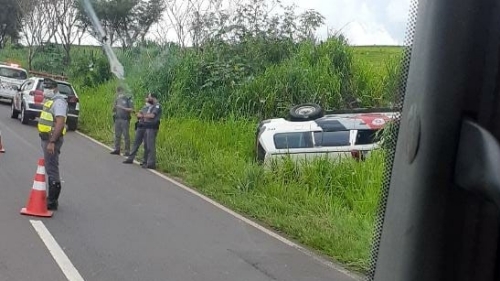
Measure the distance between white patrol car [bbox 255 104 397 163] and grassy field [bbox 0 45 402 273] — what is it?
1.87 ft

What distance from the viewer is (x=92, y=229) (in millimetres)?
9297

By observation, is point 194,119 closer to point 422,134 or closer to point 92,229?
point 92,229

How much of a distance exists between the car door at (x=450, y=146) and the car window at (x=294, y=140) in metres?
12.4

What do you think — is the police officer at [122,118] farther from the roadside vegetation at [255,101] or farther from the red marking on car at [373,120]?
the red marking on car at [373,120]

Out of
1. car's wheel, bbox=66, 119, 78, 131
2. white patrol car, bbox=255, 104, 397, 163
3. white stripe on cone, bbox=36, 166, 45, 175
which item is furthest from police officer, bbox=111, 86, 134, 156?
white stripe on cone, bbox=36, 166, 45, 175

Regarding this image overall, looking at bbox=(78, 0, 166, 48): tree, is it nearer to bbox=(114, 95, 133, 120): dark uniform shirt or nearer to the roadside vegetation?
the roadside vegetation

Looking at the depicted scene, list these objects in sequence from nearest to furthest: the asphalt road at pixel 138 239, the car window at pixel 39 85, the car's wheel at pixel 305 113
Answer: the asphalt road at pixel 138 239 → the car's wheel at pixel 305 113 → the car window at pixel 39 85

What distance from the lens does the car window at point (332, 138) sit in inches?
550

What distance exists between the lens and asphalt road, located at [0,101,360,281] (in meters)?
7.43

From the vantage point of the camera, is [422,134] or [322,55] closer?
[422,134]

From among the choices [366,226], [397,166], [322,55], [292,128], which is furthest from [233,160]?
[397,166]

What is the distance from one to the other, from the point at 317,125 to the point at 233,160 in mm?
1768

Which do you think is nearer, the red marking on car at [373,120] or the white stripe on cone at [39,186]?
the white stripe on cone at [39,186]

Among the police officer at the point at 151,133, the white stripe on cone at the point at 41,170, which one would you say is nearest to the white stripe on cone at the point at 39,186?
the white stripe on cone at the point at 41,170
